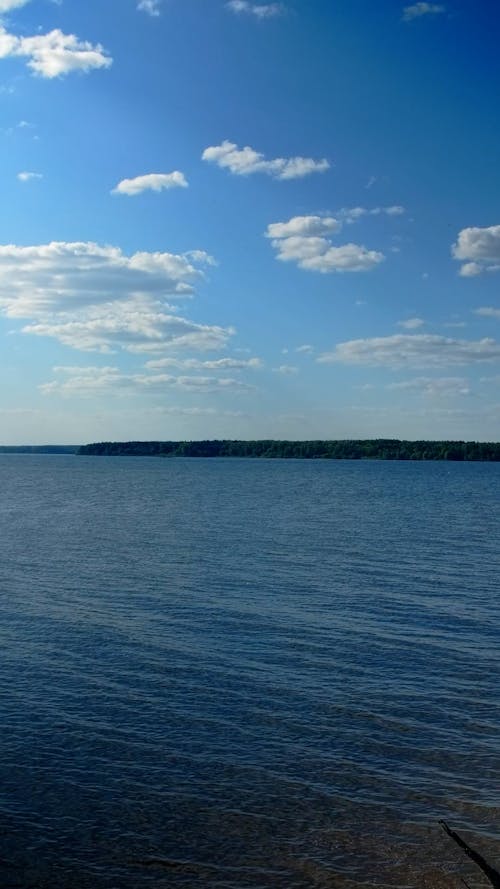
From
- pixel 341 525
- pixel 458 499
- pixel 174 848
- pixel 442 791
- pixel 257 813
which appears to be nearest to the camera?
→ pixel 174 848

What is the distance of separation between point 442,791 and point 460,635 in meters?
10.7

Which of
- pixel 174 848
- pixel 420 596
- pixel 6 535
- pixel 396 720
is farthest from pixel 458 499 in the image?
pixel 174 848

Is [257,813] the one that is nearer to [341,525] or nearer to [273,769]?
[273,769]

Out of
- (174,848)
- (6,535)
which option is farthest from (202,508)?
(174,848)

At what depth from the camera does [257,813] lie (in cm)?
1270

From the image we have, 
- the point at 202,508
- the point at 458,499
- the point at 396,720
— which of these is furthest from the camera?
the point at 458,499

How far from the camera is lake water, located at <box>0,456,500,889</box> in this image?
11562 mm

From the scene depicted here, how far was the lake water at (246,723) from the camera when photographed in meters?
11.6

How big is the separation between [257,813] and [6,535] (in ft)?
129

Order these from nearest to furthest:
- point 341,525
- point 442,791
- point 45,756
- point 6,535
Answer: point 442,791 < point 45,756 < point 6,535 < point 341,525

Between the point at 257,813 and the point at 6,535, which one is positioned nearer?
the point at 257,813

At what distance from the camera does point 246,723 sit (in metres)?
16.5

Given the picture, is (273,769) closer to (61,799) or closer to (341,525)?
(61,799)

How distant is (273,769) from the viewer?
14336mm
